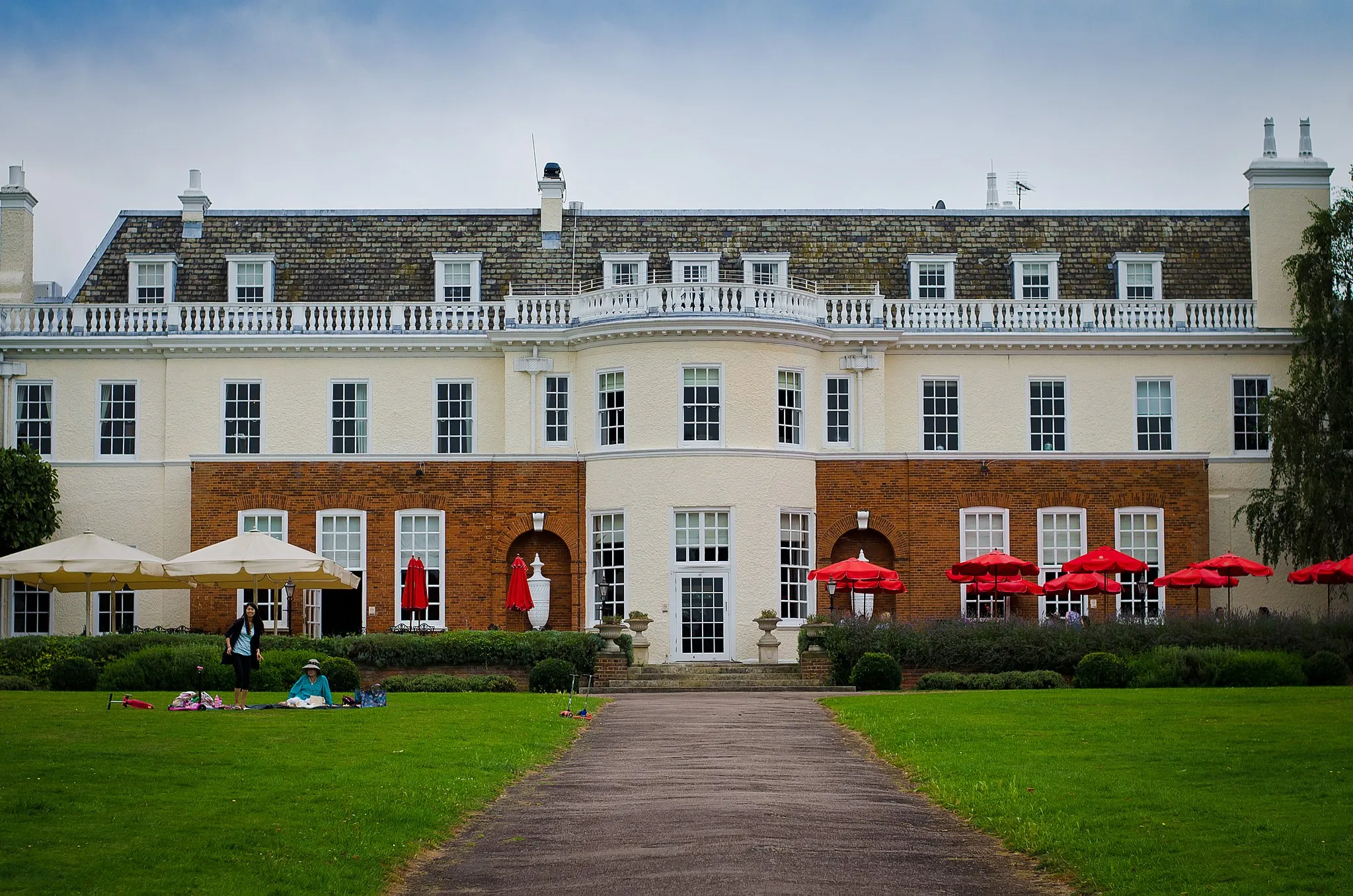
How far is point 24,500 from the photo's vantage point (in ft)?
118

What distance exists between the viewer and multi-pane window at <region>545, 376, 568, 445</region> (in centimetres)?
3800

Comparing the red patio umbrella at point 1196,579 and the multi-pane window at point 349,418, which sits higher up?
the multi-pane window at point 349,418

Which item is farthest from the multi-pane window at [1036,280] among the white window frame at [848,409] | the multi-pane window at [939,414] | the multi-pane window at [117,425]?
the multi-pane window at [117,425]

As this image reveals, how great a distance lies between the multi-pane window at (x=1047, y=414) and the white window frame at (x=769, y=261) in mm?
6218

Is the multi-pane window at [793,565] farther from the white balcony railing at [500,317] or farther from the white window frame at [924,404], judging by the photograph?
the white balcony railing at [500,317]

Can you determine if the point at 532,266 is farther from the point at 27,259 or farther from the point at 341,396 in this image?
the point at 27,259

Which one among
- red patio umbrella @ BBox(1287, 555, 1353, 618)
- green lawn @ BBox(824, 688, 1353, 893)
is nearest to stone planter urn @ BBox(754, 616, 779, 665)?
green lawn @ BBox(824, 688, 1353, 893)

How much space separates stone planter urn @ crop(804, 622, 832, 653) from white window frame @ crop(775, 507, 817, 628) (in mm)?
2637

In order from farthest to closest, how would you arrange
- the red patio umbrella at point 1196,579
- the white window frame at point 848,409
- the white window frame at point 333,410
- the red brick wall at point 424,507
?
the white window frame at point 333,410, the white window frame at point 848,409, the red brick wall at point 424,507, the red patio umbrella at point 1196,579

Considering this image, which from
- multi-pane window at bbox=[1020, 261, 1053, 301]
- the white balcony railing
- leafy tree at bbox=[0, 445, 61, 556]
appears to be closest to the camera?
leafy tree at bbox=[0, 445, 61, 556]

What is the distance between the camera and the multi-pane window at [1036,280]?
4019 cm

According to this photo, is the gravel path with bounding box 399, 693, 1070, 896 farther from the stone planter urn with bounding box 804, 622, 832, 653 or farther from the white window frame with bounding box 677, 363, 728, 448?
the white window frame with bounding box 677, 363, 728, 448

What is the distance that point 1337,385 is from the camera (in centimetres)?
3591

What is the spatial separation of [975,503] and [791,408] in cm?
472
